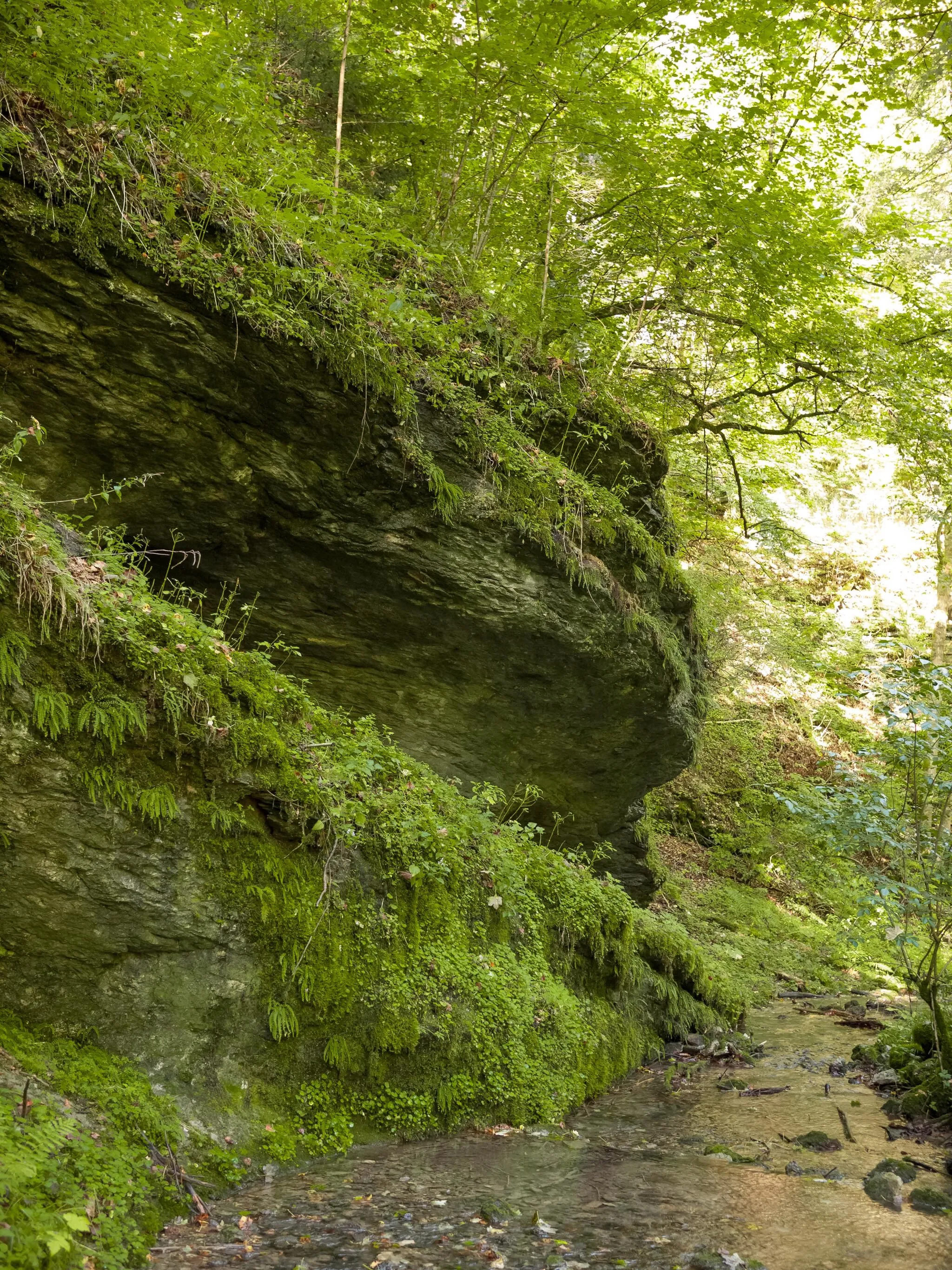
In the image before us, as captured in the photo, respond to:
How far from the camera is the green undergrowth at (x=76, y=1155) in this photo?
2.94 m

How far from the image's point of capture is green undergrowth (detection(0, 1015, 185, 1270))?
2.94 metres

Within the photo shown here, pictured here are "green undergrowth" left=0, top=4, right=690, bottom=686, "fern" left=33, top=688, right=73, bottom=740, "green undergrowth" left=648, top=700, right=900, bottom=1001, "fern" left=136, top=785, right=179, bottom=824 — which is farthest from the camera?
"green undergrowth" left=648, top=700, right=900, bottom=1001

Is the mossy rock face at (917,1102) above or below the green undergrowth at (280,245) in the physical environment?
below

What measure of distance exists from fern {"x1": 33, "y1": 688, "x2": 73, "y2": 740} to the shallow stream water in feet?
7.75

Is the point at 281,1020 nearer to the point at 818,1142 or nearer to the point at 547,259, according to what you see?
the point at 818,1142

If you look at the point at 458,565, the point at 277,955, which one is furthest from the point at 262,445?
the point at 277,955

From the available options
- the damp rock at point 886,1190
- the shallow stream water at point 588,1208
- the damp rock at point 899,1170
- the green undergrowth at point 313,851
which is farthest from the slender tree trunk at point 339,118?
the damp rock at point 899,1170

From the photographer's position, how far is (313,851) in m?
5.44

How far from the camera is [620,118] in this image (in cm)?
916

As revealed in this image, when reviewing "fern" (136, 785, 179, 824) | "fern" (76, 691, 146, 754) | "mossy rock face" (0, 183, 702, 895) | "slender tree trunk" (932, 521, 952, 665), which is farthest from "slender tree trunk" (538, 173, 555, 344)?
"slender tree trunk" (932, 521, 952, 665)

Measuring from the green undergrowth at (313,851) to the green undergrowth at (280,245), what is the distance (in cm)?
217

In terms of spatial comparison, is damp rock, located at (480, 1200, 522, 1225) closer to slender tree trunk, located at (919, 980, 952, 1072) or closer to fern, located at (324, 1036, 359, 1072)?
fern, located at (324, 1036, 359, 1072)

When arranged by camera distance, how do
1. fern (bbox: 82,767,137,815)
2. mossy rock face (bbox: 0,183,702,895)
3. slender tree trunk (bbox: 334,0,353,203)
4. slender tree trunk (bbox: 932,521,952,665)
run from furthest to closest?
slender tree trunk (bbox: 932,521,952,665) → slender tree trunk (bbox: 334,0,353,203) → mossy rock face (bbox: 0,183,702,895) → fern (bbox: 82,767,137,815)

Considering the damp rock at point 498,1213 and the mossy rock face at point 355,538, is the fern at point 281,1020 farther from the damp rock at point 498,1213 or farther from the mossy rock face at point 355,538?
the mossy rock face at point 355,538
